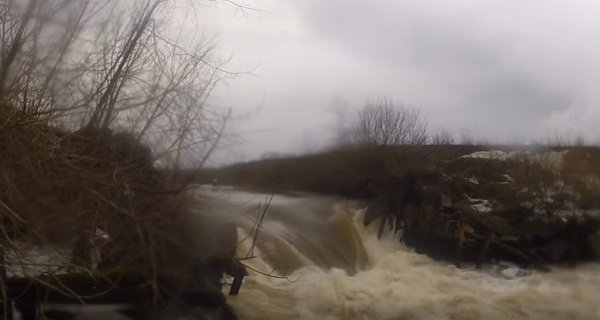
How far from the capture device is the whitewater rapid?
488 inches

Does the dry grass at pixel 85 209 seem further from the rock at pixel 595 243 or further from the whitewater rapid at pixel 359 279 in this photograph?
the rock at pixel 595 243

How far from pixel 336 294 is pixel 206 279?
7.64 feet

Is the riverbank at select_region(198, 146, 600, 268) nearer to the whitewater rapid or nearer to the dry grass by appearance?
the whitewater rapid

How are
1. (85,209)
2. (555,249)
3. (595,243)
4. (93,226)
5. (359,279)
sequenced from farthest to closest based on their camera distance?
(595,243) → (555,249) → (359,279) → (93,226) → (85,209)

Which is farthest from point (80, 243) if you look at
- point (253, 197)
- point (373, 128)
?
point (373, 128)

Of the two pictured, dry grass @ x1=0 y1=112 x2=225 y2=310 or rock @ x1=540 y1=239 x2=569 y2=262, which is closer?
dry grass @ x1=0 y1=112 x2=225 y2=310

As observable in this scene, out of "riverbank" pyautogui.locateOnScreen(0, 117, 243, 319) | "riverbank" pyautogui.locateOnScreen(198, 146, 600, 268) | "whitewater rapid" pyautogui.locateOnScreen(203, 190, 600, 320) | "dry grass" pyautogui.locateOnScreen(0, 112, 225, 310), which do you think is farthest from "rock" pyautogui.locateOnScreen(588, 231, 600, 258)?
"dry grass" pyautogui.locateOnScreen(0, 112, 225, 310)

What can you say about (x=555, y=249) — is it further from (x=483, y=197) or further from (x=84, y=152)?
(x=84, y=152)

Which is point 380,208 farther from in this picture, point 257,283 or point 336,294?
point 257,283

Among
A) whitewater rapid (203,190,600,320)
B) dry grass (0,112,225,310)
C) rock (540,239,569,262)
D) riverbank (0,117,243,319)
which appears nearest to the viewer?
dry grass (0,112,225,310)

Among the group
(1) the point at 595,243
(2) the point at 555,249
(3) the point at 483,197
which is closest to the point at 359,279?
(3) the point at 483,197

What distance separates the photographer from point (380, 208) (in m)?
15.0

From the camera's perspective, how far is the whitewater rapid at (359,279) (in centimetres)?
1239

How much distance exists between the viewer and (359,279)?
13.6m
